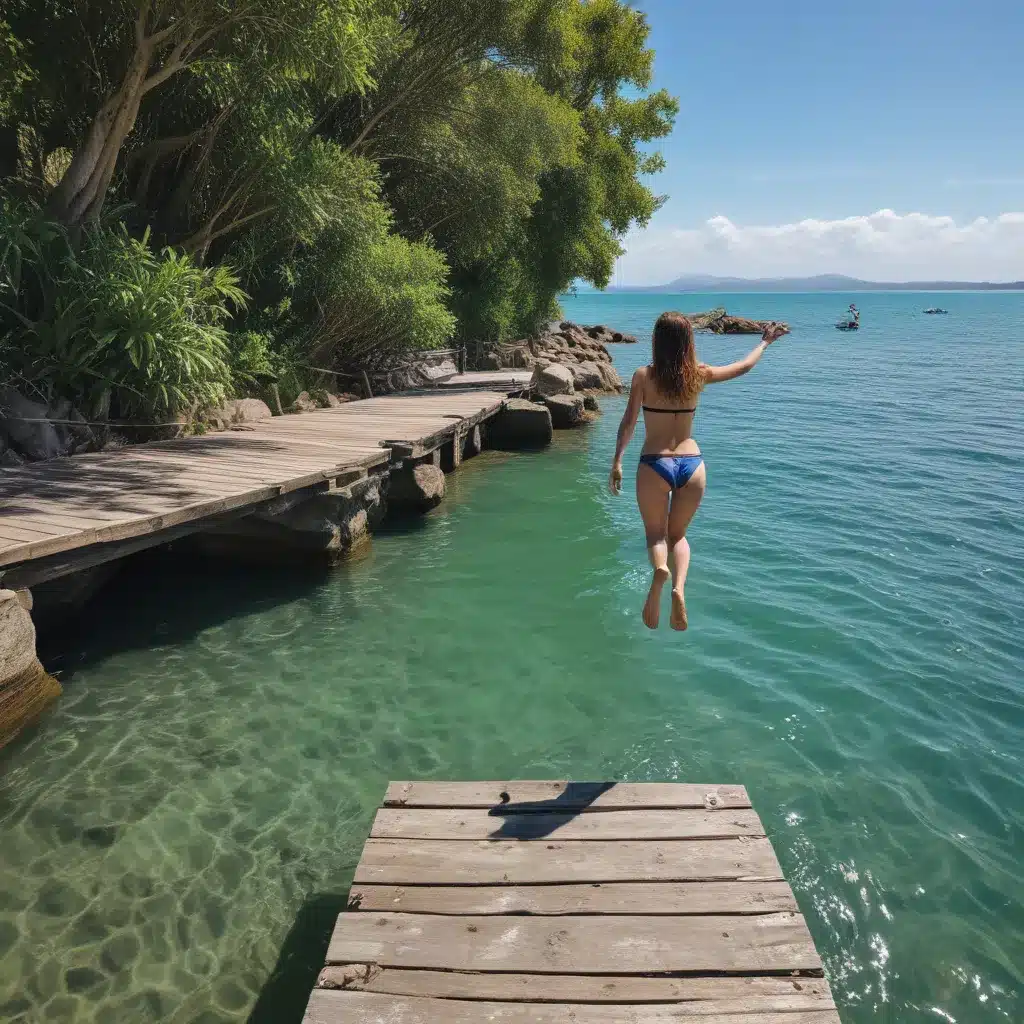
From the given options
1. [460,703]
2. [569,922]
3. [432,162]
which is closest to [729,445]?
[432,162]

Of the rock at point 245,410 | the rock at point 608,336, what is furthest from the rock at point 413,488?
the rock at point 608,336

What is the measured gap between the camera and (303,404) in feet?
49.3

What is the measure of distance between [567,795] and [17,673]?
4159 millimetres

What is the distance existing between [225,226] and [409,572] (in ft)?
22.8

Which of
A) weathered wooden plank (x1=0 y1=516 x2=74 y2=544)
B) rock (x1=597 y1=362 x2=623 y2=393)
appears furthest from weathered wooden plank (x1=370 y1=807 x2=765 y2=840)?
rock (x1=597 y1=362 x2=623 y2=393)

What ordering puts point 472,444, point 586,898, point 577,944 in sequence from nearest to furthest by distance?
point 577,944, point 586,898, point 472,444

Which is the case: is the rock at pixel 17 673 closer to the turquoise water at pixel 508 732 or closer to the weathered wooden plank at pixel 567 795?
the turquoise water at pixel 508 732

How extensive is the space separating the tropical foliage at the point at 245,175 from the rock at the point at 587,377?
617cm

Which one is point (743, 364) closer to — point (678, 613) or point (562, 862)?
point (678, 613)

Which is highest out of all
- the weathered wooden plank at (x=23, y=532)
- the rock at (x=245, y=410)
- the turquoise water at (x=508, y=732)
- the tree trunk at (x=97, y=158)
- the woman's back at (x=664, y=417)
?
the tree trunk at (x=97, y=158)

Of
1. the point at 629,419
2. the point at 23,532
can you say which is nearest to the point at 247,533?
the point at 23,532

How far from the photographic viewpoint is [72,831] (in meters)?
5.02

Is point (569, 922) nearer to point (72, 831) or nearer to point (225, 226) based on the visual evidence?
point (72, 831)

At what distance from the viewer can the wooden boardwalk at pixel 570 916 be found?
295 centimetres
